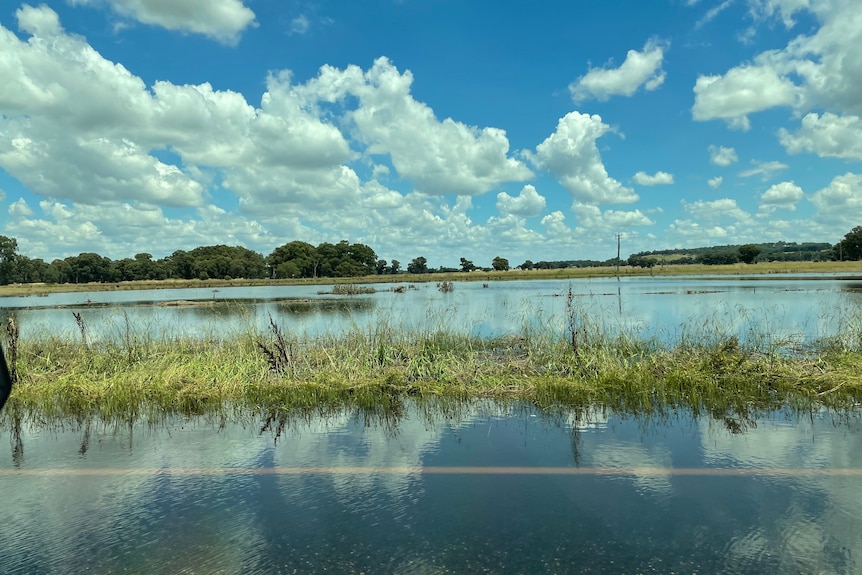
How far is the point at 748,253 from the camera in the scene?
495 feet

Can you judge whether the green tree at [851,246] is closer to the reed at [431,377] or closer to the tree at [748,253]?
the tree at [748,253]

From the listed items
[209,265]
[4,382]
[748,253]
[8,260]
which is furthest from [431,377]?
[748,253]

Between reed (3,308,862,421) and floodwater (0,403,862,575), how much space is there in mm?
1539

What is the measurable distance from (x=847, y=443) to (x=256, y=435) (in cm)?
791

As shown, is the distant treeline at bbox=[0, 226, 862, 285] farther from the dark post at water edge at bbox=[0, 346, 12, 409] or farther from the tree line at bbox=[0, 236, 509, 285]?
the dark post at water edge at bbox=[0, 346, 12, 409]

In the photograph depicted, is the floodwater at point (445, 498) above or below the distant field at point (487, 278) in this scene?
below

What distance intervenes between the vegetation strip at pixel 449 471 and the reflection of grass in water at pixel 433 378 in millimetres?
2700

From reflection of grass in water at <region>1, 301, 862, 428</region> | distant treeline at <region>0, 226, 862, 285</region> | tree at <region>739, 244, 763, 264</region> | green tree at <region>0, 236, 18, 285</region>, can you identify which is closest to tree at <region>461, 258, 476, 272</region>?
distant treeline at <region>0, 226, 862, 285</region>

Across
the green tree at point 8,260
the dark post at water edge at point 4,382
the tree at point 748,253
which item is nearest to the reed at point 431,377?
the dark post at water edge at point 4,382

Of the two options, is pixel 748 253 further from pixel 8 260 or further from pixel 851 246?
pixel 8 260

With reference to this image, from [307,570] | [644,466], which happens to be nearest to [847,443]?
[644,466]

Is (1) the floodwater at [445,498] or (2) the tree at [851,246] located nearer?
(1) the floodwater at [445,498]

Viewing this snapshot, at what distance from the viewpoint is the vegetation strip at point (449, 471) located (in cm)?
575

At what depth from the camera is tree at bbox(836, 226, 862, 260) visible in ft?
380
